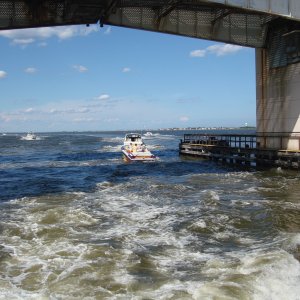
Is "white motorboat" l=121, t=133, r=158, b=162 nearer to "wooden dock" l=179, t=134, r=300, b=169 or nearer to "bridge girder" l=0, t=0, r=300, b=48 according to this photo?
"wooden dock" l=179, t=134, r=300, b=169

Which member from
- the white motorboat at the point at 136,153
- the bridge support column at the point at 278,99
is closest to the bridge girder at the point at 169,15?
the bridge support column at the point at 278,99

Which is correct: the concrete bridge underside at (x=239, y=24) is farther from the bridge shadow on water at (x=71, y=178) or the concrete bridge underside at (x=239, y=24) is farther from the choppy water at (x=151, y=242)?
the choppy water at (x=151, y=242)

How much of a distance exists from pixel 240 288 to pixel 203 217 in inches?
251

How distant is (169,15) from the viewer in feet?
92.2

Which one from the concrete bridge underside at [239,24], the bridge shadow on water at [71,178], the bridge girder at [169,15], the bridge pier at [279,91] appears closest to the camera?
the bridge shadow on water at [71,178]

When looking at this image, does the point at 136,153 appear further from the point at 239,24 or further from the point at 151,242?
the point at 151,242

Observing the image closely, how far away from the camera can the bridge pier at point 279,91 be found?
92.4ft

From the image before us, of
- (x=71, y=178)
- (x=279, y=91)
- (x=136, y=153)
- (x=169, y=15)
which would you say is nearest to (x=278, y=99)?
(x=279, y=91)

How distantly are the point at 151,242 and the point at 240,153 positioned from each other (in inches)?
960

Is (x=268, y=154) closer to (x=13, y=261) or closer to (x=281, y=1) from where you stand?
(x=281, y=1)

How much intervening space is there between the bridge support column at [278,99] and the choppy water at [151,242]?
7.53 m

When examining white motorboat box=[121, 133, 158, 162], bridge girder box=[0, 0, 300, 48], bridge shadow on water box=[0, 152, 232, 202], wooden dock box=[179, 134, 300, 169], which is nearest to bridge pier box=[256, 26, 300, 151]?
wooden dock box=[179, 134, 300, 169]

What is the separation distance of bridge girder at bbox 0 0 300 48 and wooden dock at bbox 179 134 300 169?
8.07m

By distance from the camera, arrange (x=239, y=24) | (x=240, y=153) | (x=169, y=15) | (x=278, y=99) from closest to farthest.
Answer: (x=169, y=15) < (x=278, y=99) < (x=239, y=24) < (x=240, y=153)
